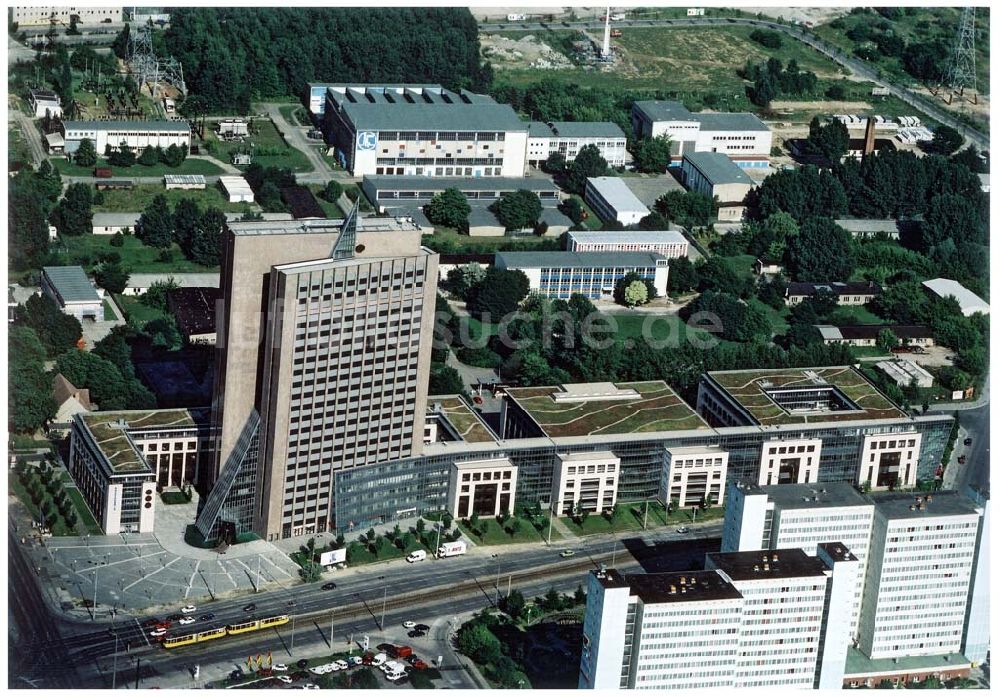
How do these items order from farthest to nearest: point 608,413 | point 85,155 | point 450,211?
point 85,155 < point 450,211 < point 608,413

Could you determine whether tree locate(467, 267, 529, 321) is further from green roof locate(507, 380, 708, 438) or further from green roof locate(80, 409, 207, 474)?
green roof locate(80, 409, 207, 474)


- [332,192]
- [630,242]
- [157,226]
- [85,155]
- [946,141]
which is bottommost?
[332,192]

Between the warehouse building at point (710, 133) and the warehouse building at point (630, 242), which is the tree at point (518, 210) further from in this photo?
the warehouse building at point (710, 133)

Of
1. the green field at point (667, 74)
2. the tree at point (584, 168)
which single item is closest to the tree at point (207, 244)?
the tree at point (584, 168)

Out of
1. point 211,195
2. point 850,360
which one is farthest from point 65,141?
point 850,360

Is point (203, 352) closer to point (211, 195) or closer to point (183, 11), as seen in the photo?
point (211, 195)

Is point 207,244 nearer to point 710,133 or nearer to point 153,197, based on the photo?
point 153,197

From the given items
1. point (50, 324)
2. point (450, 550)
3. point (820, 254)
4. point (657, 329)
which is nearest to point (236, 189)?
point (50, 324)
